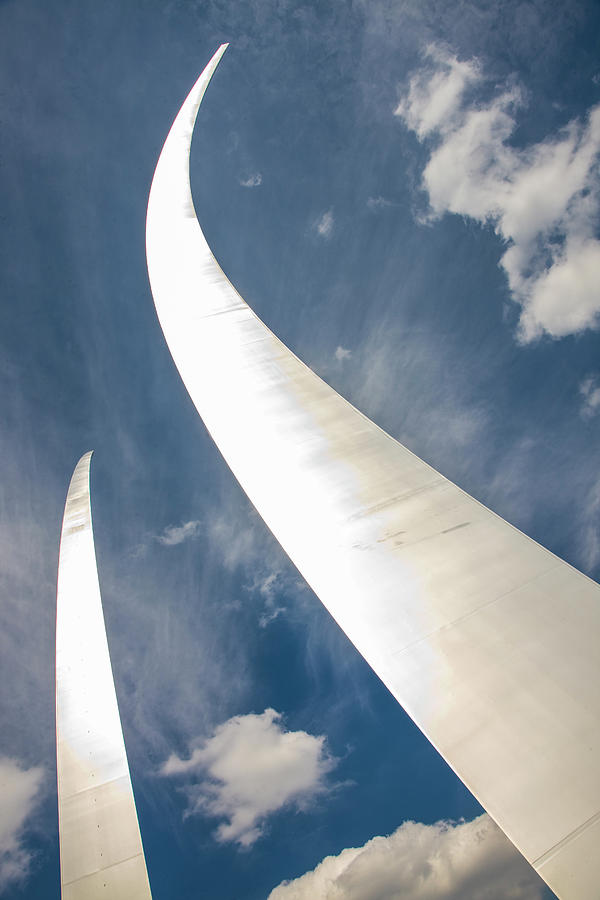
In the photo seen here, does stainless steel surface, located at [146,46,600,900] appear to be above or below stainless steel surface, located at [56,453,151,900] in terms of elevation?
above

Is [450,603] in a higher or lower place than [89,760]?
higher

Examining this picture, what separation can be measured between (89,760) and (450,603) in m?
16.8

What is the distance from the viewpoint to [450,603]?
4.21m

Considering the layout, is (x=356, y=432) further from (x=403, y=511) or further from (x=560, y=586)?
(x=560, y=586)

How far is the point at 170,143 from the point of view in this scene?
20.8m

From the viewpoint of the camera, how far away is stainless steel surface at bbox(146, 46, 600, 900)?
9.82 ft

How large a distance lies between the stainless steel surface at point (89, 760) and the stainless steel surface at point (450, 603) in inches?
550

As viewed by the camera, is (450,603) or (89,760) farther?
(89,760)

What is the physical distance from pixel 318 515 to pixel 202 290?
8.83m

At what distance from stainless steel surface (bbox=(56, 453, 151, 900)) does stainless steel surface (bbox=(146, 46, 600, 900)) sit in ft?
45.8

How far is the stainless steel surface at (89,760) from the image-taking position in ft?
43.1

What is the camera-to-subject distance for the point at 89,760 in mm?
15367

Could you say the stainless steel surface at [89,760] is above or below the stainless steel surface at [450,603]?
below

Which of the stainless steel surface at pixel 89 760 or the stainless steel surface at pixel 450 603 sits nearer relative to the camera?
the stainless steel surface at pixel 450 603
